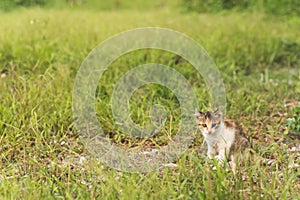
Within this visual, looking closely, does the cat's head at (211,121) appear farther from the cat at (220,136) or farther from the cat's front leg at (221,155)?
the cat's front leg at (221,155)

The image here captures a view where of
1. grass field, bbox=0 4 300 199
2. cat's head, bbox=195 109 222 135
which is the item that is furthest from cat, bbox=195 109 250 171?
grass field, bbox=0 4 300 199

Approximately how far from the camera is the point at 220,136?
10.4 feet

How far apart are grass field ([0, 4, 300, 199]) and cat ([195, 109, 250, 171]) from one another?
12 centimetres

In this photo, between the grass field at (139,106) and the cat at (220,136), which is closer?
the grass field at (139,106)

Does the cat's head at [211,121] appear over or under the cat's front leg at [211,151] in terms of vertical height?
over

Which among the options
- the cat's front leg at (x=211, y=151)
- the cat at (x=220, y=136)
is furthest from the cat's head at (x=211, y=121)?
the cat's front leg at (x=211, y=151)

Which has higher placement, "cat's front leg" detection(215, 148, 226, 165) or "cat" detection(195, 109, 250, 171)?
"cat" detection(195, 109, 250, 171)

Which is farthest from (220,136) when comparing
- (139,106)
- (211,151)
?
(139,106)

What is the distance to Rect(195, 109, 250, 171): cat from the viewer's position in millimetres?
3090

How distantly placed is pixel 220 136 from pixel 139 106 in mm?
1199

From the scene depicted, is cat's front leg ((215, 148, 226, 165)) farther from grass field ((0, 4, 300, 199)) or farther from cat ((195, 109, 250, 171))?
grass field ((0, 4, 300, 199))

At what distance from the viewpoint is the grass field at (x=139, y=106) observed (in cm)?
275

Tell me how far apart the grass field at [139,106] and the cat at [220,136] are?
0.40ft

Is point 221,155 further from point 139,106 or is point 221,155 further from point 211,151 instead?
point 139,106
